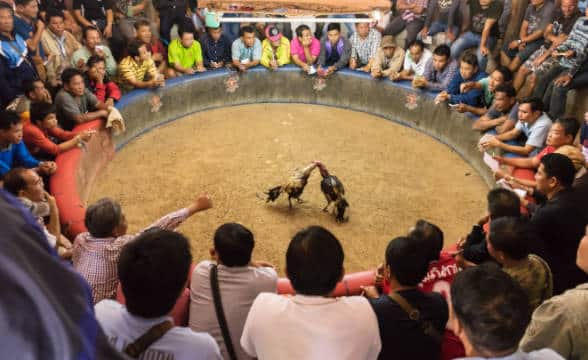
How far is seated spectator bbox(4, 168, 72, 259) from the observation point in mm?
2891

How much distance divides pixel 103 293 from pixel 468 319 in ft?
5.91

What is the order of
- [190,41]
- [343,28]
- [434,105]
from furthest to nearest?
1. [343,28]
2. [190,41]
3. [434,105]

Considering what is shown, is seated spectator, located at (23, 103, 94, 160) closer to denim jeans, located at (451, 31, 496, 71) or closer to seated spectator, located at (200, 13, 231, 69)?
seated spectator, located at (200, 13, 231, 69)

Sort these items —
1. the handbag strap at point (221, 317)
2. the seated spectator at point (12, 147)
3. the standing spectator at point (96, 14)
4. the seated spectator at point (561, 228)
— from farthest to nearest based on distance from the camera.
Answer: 1. the standing spectator at point (96, 14)
2. the seated spectator at point (12, 147)
3. the seated spectator at point (561, 228)
4. the handbag strap at point (221, 317)

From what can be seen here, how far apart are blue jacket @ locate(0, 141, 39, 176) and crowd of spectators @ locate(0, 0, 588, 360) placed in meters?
0.01

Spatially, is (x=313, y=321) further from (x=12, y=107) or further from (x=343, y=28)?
(x=343, y=28)

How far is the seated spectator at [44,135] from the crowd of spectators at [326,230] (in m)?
0.01

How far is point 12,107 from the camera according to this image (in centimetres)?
433

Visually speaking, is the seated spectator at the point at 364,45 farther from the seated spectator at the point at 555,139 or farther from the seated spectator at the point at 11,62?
the seated spectator at the point at 11,62

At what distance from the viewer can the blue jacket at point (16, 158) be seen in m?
3.61

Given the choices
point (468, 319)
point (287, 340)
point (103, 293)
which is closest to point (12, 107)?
point (103, 293)

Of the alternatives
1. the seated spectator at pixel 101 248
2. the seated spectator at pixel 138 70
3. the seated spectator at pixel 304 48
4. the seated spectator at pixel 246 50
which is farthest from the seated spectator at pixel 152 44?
the seated spectator at pixel 101 248

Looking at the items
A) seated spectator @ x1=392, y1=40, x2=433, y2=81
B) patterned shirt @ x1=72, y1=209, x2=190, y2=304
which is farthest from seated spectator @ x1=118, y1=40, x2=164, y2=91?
patterned shirt @ x1=72, y1=209, x2=190, y2=304

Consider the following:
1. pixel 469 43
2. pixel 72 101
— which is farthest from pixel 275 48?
pixel 72 101
